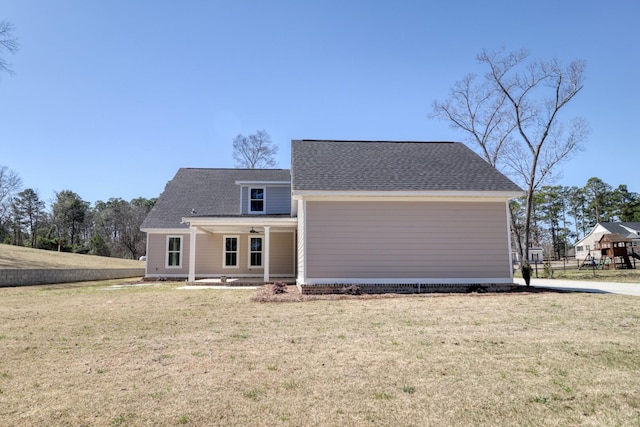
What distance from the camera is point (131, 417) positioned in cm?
323

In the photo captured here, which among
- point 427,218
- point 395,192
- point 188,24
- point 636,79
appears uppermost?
point 636,79

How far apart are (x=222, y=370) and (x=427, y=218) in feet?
29.0

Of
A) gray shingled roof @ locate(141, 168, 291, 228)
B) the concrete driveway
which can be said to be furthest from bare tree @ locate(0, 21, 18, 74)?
the concrete driveway

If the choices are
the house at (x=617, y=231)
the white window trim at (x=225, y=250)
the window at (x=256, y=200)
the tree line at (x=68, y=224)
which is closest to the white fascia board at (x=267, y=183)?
the window at (x=256, y=200)

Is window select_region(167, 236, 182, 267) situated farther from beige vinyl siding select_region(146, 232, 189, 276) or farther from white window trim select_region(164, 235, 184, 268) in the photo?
beige vinyl siding select_region(146, 232, 189, 276)

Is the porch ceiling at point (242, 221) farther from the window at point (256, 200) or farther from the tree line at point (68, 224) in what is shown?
the tree line at point (68, 224)

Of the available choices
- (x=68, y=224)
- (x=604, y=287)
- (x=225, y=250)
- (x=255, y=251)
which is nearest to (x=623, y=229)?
(x=604, y=287)

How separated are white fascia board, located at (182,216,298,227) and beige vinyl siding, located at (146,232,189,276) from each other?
443 cm

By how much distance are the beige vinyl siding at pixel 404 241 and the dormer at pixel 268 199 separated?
7.86m

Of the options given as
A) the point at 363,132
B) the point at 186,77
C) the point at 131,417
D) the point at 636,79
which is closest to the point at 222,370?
the point at 131,417

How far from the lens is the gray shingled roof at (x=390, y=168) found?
39.3 feet

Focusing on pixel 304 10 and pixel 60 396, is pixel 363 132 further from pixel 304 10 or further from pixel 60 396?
pixel 60 396

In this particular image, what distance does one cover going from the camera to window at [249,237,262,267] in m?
19.0

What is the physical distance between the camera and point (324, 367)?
14.8 ft
